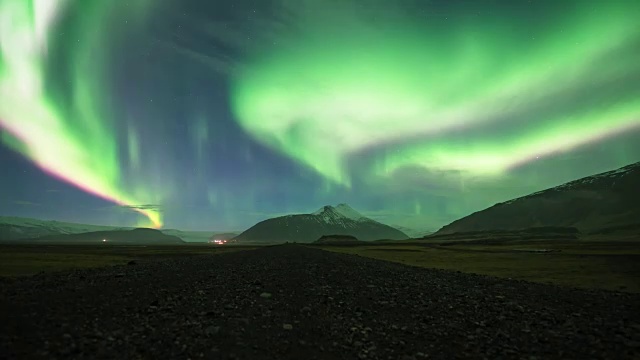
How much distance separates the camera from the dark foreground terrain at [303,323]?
10.2 meters

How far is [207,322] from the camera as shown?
12.7 metres

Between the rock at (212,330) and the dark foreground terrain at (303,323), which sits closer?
the dark foreground terrain at (303,323)

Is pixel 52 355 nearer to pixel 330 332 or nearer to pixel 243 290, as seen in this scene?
pixel 330 332

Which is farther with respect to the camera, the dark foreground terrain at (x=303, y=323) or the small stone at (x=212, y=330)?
the small stone at (x=212, y=330)

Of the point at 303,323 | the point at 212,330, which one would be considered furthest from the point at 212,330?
the point at 303,323

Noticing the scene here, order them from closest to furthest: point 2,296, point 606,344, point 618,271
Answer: point 606,344 < point 2,296 < point 618,271

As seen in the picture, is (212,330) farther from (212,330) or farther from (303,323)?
(303,323)

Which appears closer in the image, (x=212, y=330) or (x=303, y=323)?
(x=212, y=330)

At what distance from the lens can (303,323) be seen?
13578 mm

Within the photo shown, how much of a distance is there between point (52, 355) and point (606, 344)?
1747 centimetres

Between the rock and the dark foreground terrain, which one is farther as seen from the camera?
the rock

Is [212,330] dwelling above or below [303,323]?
above

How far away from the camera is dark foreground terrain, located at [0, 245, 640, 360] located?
1016 cm

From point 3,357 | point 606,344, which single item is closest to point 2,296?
point 3,357
